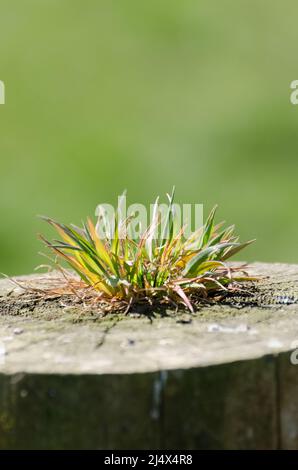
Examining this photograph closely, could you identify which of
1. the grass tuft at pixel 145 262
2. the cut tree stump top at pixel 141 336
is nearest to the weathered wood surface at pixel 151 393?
the cut tree stump top at pixel 141 336

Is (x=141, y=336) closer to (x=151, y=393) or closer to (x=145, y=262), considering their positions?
(x=151, y=393)

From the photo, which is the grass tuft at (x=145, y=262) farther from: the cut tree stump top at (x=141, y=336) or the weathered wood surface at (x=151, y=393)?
the weathered wood surface at (x=151, y=393)

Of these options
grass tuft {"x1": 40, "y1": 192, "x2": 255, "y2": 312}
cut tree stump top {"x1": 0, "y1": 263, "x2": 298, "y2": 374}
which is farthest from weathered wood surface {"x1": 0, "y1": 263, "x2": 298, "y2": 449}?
grass tuft {"x1": 40, "y1": 192, "x2": 255, "y2": 312}

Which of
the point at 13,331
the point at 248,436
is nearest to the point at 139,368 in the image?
the point at 248,436

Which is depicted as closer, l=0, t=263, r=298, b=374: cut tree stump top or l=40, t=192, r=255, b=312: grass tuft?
l=0, t=263, r=298, b=374: cut tree stump top

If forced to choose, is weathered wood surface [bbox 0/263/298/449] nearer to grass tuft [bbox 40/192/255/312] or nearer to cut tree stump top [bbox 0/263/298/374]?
cut tree stump top [bbox 0/263/298/374]

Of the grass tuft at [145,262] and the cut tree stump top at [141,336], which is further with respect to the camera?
the grass tuft at [145,262]
